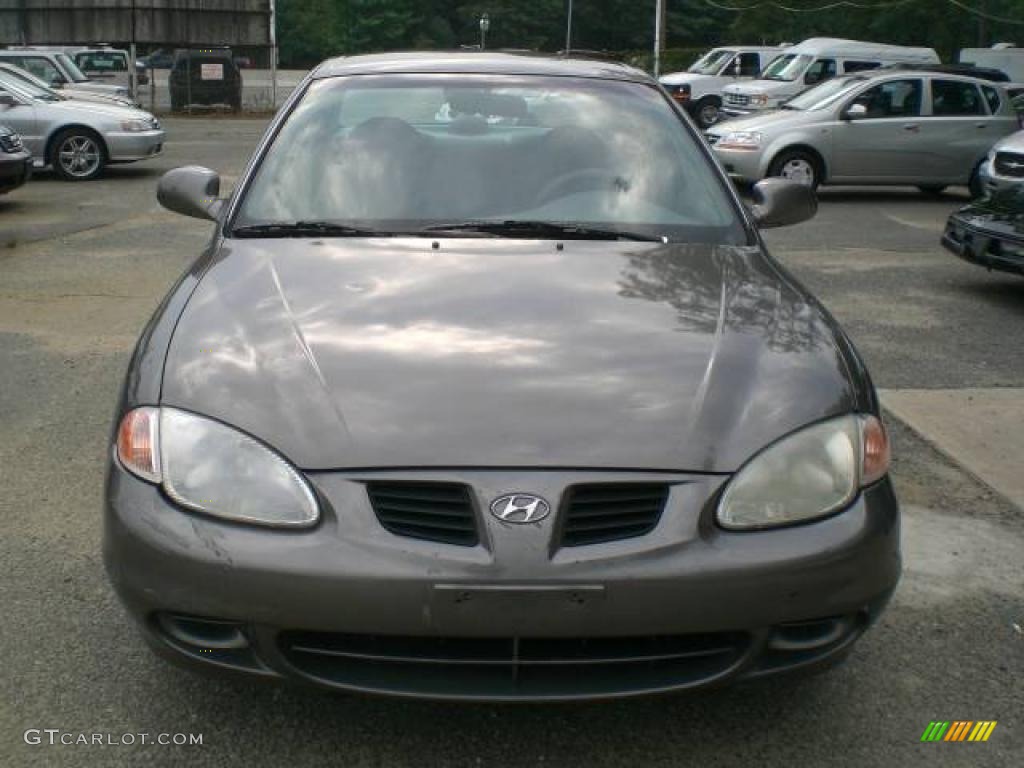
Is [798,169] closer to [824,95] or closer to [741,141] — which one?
[741,141]

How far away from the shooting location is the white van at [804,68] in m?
21.7

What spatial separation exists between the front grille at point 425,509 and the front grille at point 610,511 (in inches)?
8.3

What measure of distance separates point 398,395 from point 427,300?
557 mm

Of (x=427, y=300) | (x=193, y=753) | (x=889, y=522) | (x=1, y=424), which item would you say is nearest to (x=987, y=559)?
(x=889, y=522)

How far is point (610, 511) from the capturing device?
8.39 ft

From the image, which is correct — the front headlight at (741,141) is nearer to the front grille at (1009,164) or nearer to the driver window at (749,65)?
the front grille at (1009,164)

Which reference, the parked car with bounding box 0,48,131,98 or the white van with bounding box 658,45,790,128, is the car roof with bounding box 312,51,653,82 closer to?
the parked car with bounding box 0,48,131,98

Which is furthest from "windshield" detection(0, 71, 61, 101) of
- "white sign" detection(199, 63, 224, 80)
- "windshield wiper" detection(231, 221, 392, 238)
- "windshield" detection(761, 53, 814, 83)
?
"white sign" detection(199, 63, 224, 80)

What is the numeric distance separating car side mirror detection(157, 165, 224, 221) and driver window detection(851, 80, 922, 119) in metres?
12.3

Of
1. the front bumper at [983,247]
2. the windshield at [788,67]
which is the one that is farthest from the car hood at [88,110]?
the windshield at [788,67]

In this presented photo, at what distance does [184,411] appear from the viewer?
2766mm

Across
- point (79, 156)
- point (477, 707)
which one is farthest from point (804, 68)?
point (477, 707)

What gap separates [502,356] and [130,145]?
1439 cm

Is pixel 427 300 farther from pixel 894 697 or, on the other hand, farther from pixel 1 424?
pixel 1 424
